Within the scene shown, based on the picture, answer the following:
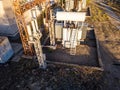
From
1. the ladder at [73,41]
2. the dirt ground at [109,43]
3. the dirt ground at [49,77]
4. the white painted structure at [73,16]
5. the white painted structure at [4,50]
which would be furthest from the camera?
the ladder at [73,41]

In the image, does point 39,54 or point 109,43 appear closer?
point 39,54

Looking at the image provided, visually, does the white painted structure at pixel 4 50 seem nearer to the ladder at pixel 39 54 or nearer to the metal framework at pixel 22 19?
the metal framework at pixel 22 19

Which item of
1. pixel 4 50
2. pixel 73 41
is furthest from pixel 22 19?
pixel 73 41

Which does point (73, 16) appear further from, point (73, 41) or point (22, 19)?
point (22, 19)

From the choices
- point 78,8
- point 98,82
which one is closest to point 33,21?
point 98,82

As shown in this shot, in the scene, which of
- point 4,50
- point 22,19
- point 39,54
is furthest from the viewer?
point 4,50

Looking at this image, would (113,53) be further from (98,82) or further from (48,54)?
(48,54)

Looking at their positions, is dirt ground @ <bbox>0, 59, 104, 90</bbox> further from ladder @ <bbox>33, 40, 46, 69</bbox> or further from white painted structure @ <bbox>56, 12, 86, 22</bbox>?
white painted structure @ <bbox>56, 12, 86, 22</bbox>

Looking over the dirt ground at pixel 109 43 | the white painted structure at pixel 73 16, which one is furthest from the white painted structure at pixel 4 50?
the dirt ground at pixel 109 43

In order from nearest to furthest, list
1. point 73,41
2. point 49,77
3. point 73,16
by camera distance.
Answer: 1. point 49,77
2. point 73,16
3. point 73,41

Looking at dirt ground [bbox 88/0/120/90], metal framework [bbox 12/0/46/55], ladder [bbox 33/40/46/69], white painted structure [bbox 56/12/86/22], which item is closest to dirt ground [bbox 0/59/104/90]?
ladder [bbox 33/40/46/69]

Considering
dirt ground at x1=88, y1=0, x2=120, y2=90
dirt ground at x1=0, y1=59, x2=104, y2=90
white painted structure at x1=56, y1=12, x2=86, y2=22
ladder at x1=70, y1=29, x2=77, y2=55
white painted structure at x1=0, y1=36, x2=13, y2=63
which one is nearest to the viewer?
dirt ground at x1=0, y1=59, x2=104, y2=90
